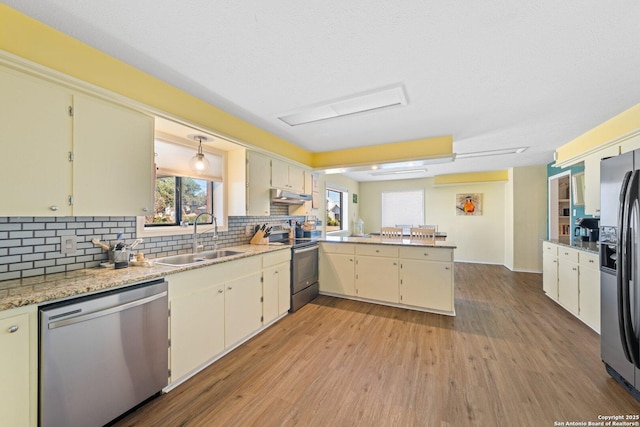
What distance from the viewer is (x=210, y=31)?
153 centimetres

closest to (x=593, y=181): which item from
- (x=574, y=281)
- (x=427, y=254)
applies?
(x=574, y=281)

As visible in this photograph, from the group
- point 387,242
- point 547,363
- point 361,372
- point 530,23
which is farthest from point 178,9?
point 547,363

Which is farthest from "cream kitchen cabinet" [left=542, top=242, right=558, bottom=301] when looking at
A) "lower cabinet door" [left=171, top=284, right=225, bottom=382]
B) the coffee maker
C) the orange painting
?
"lower cabinet door" [left=171, top=284, right=225, bottom=382]

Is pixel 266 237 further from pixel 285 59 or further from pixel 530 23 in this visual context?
pixel 530 23

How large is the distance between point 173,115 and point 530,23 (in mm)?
2660

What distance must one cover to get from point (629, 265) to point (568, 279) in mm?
1985

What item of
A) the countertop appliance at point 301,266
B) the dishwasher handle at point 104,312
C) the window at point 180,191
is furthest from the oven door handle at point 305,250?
the dishwasher handle at point 104,312

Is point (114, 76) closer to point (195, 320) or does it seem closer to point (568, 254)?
point (195, 320)

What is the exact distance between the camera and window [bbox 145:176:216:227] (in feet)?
8.10

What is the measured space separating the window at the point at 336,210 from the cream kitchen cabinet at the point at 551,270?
13.4ft

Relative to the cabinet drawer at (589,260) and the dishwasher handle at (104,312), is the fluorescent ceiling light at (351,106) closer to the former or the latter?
the dishwasher handle at (104,312)

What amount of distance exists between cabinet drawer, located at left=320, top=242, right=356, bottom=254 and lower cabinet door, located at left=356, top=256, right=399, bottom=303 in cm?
17

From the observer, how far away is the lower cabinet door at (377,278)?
3516mm

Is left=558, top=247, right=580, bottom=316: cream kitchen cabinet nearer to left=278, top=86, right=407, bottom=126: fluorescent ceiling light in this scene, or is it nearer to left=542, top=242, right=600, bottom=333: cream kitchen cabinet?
left=542, top=242, right=600, bottom=333: cream kitchen cabinet
